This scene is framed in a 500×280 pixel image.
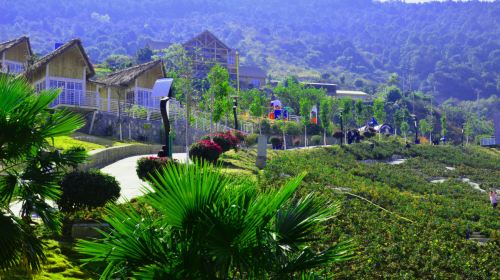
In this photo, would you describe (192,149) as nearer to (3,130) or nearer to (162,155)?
(162,155)

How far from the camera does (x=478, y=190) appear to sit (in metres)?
45.3

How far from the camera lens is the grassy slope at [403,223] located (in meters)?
20.3

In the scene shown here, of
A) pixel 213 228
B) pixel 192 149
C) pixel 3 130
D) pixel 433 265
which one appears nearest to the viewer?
pixel 213 228

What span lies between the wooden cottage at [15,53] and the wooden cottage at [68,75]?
457cm

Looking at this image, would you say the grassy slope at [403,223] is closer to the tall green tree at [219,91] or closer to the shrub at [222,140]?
the shrub at [222,140]

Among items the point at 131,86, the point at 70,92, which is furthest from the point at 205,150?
the point at 131,86

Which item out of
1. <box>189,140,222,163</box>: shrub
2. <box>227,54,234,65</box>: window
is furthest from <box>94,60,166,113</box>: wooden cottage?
<box>227,54,234,65</box>: window

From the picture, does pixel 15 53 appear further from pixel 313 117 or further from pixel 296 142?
pixel 313 117

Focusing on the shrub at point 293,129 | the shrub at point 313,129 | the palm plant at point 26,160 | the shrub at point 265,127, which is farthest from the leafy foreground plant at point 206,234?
the shrub at point 313,129

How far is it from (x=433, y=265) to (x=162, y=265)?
1357cm

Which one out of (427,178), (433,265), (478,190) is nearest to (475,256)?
(433,265)

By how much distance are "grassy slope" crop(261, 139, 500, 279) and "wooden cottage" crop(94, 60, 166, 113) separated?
12.6 metres

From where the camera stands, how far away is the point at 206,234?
8.52m

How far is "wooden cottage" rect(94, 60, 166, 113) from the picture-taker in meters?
51.9
